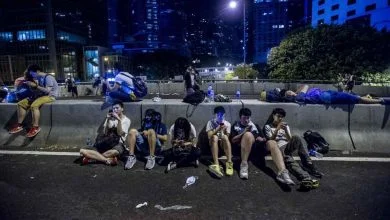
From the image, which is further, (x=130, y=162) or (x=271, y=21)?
(x=271, y=21)

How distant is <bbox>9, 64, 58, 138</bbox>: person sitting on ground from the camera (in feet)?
24.3

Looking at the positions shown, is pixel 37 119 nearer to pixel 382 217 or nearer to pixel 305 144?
pixel 305 144

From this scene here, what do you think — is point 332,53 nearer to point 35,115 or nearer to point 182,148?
point 182,148

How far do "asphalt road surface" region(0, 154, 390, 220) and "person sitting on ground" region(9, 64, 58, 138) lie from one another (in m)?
1.60

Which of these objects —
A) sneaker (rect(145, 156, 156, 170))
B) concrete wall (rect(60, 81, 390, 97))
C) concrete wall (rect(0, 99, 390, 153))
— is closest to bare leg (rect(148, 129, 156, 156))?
sneaker (rect(145, 156, 156, 170))

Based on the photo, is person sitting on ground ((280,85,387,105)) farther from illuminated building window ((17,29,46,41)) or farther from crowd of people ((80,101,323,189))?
illuminated building window ((17,29,46,41))

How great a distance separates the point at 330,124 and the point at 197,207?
409 centimetres

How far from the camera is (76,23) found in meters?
77.0

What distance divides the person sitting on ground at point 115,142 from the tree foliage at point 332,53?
2447 centimetres

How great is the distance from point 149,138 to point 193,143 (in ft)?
3.02

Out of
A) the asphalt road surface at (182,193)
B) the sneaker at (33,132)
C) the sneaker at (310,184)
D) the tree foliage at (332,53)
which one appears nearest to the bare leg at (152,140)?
the asphalt road surface at (182,193)

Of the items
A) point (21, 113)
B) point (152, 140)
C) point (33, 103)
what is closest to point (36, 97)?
point (33, 103)

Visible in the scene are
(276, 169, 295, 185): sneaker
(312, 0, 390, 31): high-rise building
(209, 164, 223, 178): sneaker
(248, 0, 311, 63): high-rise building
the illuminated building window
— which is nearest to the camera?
(276, 169, 295, 185): sneaker

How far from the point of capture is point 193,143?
247 inches
